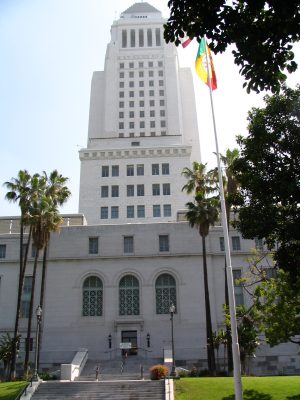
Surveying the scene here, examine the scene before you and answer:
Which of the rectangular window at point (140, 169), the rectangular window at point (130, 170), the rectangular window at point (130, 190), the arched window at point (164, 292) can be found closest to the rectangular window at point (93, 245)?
the arched window at point (164, 292)

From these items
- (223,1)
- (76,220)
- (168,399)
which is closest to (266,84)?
(223,1)

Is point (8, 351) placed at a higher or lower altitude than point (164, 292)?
lower

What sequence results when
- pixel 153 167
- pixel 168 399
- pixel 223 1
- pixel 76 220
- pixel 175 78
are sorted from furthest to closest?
pixel 175 78, pixel 153 167, pixel 76 220, pixel 168 399, pixel 223 1

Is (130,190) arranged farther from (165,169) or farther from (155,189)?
(165,169)

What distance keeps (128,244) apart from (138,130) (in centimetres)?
4042

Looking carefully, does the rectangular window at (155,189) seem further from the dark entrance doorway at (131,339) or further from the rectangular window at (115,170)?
the dark entrance doorway at (131,339)

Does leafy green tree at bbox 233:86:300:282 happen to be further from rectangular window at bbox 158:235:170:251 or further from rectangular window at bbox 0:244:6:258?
rectangular window at bbox 0:244:6:258

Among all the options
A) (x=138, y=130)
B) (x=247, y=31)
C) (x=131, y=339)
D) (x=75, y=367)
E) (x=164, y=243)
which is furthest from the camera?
(x=138, y=130)

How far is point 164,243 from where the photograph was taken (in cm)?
4781

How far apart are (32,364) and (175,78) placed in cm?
6168

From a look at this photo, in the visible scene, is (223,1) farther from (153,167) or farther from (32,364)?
(153,167)

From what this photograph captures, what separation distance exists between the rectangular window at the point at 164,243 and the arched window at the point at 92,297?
709cm

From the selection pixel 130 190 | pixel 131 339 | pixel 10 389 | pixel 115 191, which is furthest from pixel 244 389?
pixel 115 191

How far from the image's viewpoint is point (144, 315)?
44875mm
